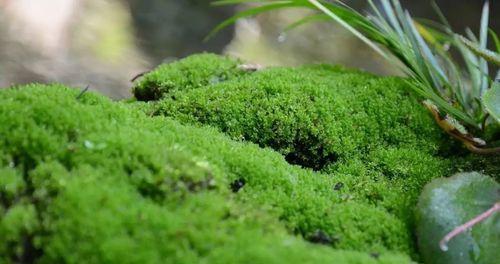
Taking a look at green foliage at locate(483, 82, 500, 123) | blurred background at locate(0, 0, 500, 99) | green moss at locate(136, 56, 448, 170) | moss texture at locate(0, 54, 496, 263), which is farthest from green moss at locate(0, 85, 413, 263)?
blurred background at locate(0, 0, 500, 99)

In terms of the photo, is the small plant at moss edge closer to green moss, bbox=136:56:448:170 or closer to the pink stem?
green moss, bbox=136:56:448:170

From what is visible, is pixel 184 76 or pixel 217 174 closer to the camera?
pixel 217 174

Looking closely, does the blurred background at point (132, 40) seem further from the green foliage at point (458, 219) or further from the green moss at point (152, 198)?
the green foliage at point (458, 219)

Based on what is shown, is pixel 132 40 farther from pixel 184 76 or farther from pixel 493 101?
pixel 493 101

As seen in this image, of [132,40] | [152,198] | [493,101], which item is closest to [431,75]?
[493,101]

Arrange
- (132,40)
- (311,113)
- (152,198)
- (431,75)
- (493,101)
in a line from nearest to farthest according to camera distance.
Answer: (152,198)
(493,101)
(311,113)
(431,75)
(132,40)

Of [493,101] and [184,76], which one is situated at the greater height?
[184,76]

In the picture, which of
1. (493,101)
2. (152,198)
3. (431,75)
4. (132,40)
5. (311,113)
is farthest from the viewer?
(132,40)

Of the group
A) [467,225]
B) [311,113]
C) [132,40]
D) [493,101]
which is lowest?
[467,225]
